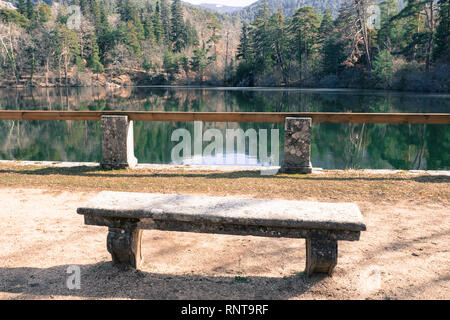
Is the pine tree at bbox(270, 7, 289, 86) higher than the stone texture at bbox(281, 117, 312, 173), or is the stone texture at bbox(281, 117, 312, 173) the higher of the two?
the pine tree at bbox(270, 7, 289, 86)

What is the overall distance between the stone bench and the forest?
132 feet

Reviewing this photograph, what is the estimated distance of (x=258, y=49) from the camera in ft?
204

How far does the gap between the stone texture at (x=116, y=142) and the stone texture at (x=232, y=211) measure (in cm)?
397

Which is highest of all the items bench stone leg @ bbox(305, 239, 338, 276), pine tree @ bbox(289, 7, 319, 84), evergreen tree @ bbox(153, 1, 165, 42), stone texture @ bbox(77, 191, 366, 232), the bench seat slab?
evergreen tree @ bbox(153, 1, 165, 42)

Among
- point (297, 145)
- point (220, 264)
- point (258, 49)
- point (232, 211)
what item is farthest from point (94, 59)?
point (232, 211)

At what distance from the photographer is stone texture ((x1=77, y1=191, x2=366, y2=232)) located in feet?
8.77

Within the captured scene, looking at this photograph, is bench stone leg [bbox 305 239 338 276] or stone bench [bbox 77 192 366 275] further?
bench stone leg [bbox 305 239 338 276]

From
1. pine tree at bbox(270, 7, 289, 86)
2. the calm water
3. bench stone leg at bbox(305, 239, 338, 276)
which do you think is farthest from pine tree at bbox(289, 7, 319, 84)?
bench stone leg at bbox(305, 239, 338, 276)

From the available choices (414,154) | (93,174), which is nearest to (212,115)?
(93,174)

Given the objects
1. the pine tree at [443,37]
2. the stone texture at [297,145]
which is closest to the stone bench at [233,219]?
the stone texture at [297,145]

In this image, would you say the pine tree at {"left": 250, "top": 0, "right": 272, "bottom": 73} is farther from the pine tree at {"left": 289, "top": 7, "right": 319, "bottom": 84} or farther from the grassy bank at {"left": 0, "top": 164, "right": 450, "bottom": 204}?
the grassy bank at {"left": 0, "top": 164, "right": 450, "bottom": 204}

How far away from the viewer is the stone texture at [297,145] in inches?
260

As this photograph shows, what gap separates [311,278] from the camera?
9.80 feet

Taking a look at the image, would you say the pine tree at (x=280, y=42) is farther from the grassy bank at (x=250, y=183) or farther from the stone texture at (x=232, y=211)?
the stone texture at (x=232, y=211)
